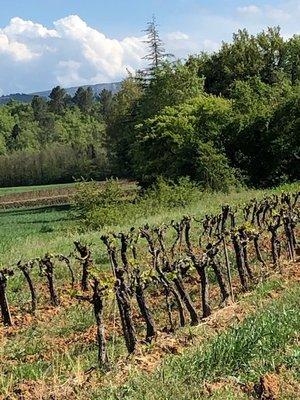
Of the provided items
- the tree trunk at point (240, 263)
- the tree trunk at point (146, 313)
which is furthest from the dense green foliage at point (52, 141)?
the tree trunk at point (146, 313)

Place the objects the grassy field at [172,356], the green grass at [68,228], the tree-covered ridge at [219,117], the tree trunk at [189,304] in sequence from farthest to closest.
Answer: the tree-covered ridge at [219,117] < the green grass at [68,228] < the tree trunk at [189,304] < the grassy field at [172,356]

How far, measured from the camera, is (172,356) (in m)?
6.43

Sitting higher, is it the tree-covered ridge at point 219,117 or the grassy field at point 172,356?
the tree-covered ridge at point 219,117

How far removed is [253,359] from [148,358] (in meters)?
1.34

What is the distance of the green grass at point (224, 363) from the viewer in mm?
5250

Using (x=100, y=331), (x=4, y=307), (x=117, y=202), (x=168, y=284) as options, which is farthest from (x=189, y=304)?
(x=117, y=202)

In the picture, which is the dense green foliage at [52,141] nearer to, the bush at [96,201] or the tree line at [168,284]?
the bush at [96,201]

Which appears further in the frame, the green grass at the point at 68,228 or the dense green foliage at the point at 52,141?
the dense green foliage at the point at 52,141

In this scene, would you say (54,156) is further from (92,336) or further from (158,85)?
(92,336)

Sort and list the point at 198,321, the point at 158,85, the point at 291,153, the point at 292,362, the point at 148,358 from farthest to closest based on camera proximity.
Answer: the point at 158,85 → the point at 291,153 → the point at 198,321 → the point at 148,358 → the point at 292,362

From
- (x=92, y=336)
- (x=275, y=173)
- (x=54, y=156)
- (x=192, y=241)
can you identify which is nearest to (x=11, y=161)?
(x=54, y=156)

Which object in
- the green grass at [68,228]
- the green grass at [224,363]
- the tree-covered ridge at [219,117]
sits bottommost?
the green grass at [68,228]

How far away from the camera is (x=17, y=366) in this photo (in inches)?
312

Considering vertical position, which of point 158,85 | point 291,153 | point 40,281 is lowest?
point 40,281
